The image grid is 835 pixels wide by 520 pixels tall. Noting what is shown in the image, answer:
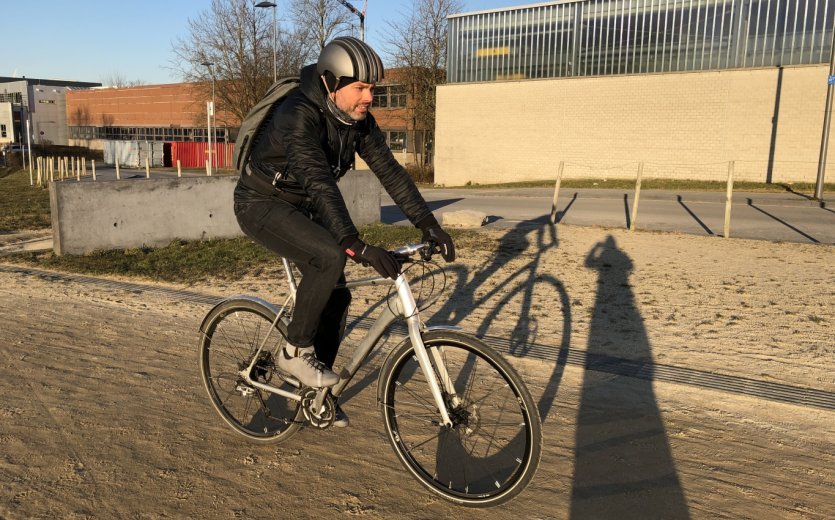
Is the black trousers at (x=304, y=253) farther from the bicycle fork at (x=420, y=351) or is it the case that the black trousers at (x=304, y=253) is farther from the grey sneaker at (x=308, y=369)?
the bicycle fork at (x=420, y=351)

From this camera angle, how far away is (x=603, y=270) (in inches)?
347

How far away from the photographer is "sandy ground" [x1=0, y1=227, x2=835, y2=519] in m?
3.00

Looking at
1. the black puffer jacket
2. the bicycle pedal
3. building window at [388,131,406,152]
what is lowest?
the bicycle pedal

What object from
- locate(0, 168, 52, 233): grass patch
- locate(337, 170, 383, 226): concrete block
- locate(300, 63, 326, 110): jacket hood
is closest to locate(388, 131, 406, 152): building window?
locate(0, 168, 52, 233): grass patch

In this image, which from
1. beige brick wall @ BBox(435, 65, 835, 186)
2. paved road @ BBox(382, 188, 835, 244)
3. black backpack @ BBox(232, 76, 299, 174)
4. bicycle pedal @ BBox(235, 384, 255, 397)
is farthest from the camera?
beige brick wall @ BBox(435, 65, 835, 186)

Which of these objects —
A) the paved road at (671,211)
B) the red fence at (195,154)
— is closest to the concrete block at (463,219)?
the paved road at (671,211)

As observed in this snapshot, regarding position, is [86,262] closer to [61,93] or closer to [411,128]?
[411,128]

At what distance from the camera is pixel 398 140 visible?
44.7m

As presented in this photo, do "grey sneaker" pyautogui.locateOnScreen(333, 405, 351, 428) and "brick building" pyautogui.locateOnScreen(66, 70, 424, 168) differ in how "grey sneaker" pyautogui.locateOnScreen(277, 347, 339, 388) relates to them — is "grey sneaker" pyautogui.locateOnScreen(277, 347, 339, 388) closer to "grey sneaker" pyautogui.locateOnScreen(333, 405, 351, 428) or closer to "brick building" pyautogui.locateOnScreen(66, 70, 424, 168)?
"grey sneaker" pyautogui.locateOnScreen(333, 405, 351, 428)

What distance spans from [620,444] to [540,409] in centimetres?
62

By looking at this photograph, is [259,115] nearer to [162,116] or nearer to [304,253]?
[304,253]

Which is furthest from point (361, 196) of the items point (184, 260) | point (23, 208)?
point (23, 208)

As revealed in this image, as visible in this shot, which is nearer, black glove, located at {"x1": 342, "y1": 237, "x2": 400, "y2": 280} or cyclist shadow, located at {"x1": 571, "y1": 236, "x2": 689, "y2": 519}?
black glove, located at {"x1": 342, "y1": 237, "x2": 400, "y2": 280}

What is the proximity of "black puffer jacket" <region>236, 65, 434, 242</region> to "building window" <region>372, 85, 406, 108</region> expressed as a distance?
40.9 m
